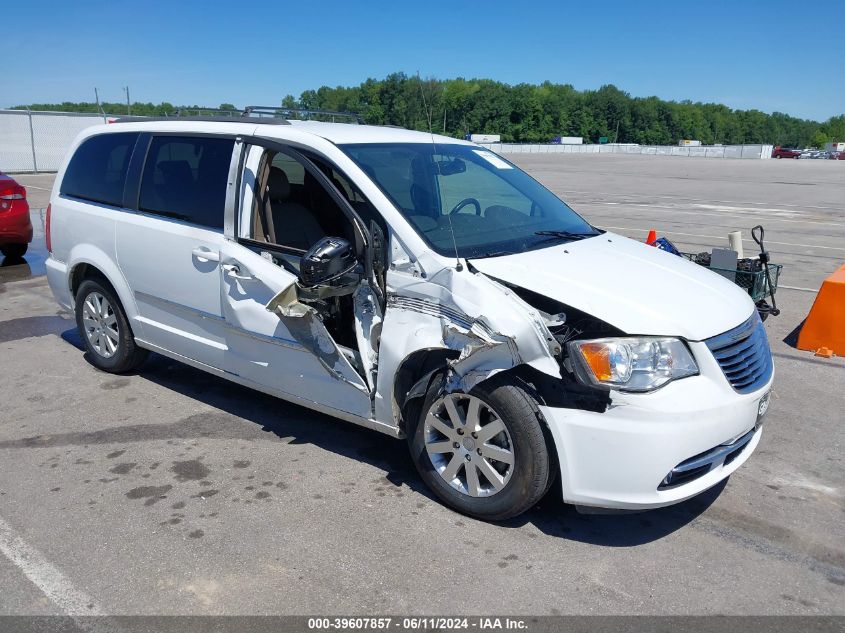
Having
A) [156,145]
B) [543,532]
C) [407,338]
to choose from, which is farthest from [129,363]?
[543,532]

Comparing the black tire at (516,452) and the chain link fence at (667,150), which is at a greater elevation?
the chain link fence at (667,150)

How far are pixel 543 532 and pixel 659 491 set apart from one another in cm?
65

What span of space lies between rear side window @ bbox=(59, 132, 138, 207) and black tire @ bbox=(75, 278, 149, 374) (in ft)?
2.17

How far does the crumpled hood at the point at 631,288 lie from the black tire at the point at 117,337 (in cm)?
313

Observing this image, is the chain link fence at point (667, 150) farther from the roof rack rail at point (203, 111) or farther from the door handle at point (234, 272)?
the door handle at point (234, 272)

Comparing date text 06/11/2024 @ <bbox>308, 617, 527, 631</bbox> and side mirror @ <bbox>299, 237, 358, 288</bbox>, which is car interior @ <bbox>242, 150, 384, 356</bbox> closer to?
side mirror @ <bbox>299, 237, 358, 288</bbox>

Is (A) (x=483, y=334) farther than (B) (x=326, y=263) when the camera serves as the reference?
No

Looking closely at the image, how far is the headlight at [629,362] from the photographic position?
318cm

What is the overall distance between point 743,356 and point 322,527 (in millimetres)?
2221

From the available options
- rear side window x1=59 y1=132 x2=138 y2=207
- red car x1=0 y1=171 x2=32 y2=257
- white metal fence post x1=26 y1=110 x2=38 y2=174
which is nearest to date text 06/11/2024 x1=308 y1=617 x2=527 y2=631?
rear side window x1=59 y1=132 x2=138 y2=207

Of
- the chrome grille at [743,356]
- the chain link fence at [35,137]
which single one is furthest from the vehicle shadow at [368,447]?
the chain link fence at [35,137]

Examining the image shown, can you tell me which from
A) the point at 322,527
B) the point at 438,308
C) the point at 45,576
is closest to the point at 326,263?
the point at 438,308

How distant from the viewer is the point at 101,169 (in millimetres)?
5523

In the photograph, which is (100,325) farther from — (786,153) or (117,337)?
(786,153)
